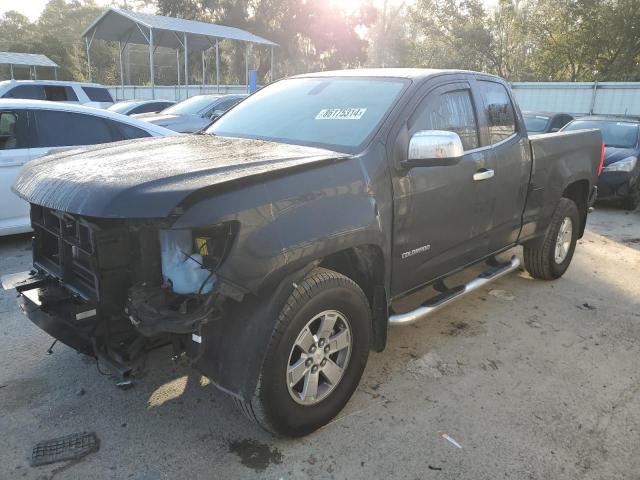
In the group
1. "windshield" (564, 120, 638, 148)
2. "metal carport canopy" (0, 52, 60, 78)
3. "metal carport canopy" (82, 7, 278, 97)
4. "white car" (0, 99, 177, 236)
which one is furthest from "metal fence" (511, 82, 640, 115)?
"metal carport canopy" (0, 52, 60, 78)

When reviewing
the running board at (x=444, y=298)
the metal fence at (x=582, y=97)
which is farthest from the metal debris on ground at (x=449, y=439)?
the metal fence at (x=582, y=97)

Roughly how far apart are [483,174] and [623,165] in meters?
6.47

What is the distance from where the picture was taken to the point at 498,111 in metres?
4.26

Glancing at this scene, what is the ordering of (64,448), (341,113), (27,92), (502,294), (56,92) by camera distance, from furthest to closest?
(56,92) → (27,92) → (502,294) → (341,113) → (64,448)

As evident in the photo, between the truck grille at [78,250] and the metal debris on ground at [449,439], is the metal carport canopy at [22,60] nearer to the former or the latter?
the truck grille at [78,250]

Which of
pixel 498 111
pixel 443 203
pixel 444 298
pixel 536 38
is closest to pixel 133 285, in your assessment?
pixel 443 203

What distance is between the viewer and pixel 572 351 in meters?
3.96

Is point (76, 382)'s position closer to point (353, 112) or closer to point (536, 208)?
point (353, 112)

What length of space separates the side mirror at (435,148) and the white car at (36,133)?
3605mm

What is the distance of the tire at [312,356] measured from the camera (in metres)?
2.56

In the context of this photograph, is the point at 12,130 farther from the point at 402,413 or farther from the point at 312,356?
the point at 402,413

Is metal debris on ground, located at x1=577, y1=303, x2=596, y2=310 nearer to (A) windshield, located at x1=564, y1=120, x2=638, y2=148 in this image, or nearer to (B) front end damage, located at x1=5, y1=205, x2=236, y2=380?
(B) front end damage, located at x1=5, y1=205, x2=236, y2=380

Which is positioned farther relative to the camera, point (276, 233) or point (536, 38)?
point (536, 38)

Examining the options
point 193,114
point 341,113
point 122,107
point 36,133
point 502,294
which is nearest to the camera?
point 341,113
